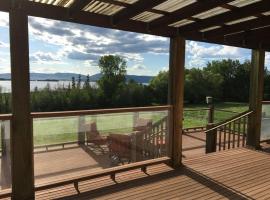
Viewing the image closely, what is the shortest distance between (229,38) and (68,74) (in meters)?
21.9

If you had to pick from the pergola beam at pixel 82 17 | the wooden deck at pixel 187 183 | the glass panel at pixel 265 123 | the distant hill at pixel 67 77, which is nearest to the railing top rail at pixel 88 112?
the wooden deck at pixel 187 183

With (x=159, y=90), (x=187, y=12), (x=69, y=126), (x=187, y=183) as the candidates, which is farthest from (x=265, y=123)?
(x=159, y=90)

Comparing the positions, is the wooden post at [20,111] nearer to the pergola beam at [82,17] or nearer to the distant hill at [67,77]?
the pergola beam at [82,17]

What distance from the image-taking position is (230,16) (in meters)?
3.64

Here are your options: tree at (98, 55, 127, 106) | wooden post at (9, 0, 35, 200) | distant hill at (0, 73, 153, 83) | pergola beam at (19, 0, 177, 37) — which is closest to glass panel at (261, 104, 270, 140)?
pergola beam at (19, 0, 177, 37)

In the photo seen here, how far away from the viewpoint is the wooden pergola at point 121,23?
3121 millimetres

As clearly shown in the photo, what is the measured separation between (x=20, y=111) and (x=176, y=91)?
2.51 meters

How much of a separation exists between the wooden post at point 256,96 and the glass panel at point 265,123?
278 millimetres

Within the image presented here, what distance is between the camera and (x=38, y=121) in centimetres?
350

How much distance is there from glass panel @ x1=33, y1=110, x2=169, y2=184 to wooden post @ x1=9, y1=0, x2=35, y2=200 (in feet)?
0.57

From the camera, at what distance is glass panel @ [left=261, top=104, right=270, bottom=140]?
6285 mm

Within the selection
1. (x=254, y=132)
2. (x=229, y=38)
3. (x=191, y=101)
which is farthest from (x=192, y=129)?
(x=191, y=101)

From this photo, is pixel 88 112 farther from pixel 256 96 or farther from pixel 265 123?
pixel 265 123

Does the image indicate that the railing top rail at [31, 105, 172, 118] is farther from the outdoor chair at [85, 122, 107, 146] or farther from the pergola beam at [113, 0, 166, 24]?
the pergola beam at [113, 0, 166, 24]
